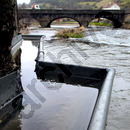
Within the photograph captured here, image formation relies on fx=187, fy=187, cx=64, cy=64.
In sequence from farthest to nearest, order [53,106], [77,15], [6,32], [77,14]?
[77,15] → [77,14] → [53,106] → [6,32]

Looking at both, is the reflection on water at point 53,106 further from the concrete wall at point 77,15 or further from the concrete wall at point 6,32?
the concrete wall at point 77,15

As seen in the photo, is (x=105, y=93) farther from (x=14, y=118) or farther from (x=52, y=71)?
(x=52, y=71)

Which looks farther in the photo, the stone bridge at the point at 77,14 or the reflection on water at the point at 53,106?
the stone bridge at the point at 77,14

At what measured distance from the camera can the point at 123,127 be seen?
3240mm

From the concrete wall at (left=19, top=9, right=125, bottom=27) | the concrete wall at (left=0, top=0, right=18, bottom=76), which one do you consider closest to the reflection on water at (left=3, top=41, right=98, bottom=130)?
the concrete wall at (left=0, top=0, right=18, bottom=76)

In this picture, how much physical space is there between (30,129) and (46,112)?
0.65 meters

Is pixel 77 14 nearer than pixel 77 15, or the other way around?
pixel 77 14

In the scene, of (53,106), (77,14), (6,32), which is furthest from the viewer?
(77,14)

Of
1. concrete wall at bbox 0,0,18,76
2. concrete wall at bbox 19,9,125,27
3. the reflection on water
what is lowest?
the reflection on water

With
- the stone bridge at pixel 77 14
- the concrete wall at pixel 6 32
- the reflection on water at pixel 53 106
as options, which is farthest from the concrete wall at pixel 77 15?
A: the concrete wall at pixel 6 32

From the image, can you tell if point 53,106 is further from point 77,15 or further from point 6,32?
point 77,15

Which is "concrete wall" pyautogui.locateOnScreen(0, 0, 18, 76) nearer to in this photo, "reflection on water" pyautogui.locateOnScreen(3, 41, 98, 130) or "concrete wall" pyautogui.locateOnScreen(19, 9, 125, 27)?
"reflection on water" pyautogui.locateOnScreen(3, 41, 98, 130)

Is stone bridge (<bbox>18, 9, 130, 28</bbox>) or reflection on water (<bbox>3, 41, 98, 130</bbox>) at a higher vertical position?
stone bridge (<bbox>18, 9, 130, 28</bbox>)

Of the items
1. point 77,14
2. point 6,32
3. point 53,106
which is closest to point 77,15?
point 77,14
